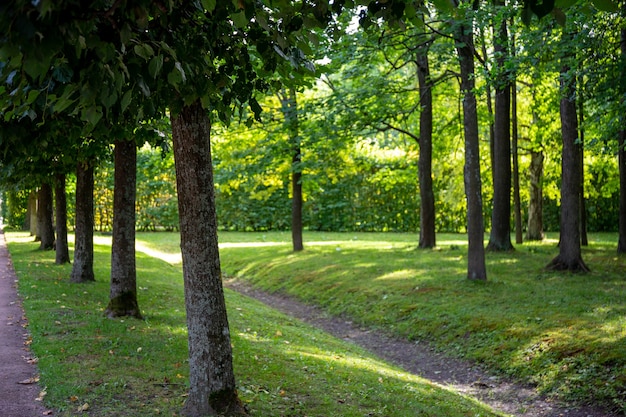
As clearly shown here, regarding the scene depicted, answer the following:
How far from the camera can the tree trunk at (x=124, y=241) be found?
32.5 ft

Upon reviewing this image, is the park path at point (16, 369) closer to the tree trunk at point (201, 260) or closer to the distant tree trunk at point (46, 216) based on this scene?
the tree trunk at point (201, 260)

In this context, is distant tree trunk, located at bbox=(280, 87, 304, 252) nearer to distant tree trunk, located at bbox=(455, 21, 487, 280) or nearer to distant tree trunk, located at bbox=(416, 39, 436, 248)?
distant tree trunk, located at bbox=(416, 39, 436, 248)

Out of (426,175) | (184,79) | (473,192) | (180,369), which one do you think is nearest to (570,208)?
(473,192)

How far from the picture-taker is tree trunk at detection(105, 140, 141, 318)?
9.91 metres

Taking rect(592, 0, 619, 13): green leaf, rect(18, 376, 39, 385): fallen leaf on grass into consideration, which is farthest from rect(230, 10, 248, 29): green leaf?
rect(18, 376, 39, 385): fallen leaf on grass

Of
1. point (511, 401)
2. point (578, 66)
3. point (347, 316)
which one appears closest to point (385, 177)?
point (347, 316)

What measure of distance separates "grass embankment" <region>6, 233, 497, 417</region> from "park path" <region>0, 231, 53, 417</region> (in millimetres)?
136

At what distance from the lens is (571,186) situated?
13891mm

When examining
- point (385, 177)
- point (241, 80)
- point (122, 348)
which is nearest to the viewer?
point (241, 80)

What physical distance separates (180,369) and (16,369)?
1929 millimetres

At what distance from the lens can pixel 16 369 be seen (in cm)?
714

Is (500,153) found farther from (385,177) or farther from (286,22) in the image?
(286,22)

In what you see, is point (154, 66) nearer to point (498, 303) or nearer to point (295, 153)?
point (498, 303)

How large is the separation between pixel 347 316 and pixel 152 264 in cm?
914
